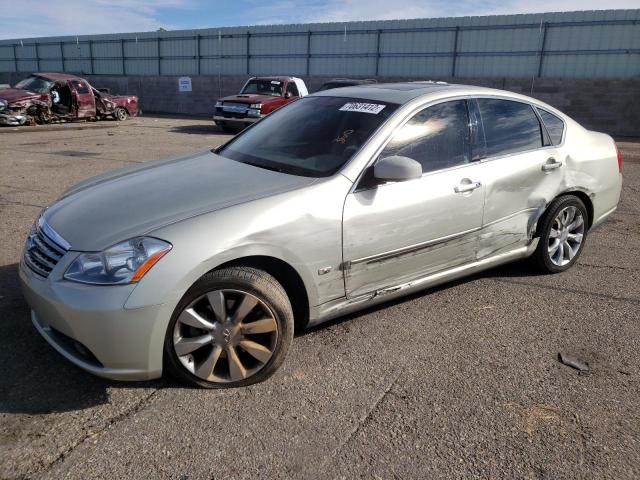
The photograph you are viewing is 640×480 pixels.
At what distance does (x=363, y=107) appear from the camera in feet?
12.3

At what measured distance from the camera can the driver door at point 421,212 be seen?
3.20 m

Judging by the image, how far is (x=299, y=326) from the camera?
10.6 ft

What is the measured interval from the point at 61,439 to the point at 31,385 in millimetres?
545

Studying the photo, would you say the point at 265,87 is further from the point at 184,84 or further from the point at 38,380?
the point at 38,380

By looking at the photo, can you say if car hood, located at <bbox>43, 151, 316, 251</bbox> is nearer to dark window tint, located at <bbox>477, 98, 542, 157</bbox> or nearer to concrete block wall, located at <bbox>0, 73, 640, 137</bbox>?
dark window tint, located at <bbox>477, 98, 542, 157</bbox>

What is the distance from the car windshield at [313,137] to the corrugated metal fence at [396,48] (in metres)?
19.1

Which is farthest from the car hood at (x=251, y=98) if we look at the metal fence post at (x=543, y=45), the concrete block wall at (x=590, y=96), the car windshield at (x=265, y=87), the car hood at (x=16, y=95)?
the metal fence post at (x=543, y=45)

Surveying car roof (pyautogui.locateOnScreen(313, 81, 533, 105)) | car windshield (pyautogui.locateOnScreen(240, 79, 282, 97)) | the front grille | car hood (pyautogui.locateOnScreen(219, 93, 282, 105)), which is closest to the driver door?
car roof (pyautogui.locateOnScreen(313, 81, 533, 105))

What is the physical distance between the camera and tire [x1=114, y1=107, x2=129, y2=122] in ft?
68.6

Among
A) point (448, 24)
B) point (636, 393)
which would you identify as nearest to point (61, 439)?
point (636, 393)

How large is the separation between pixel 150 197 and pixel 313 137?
4.06 feet

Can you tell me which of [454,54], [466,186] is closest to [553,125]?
[466,186]

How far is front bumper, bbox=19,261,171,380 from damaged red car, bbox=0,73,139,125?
16.7 m

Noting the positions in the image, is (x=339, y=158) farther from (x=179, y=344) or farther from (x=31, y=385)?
→ (x=31, y=385)
